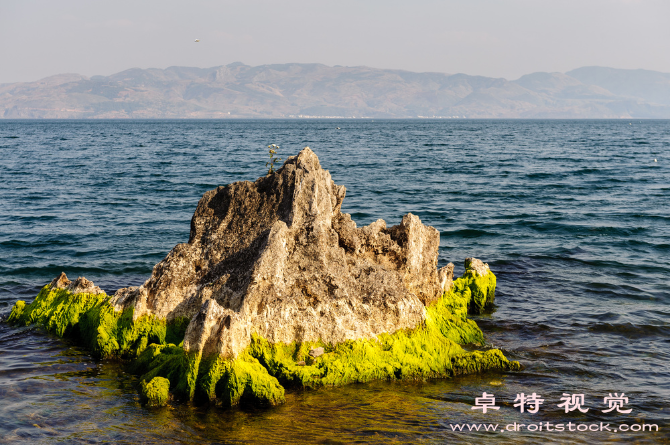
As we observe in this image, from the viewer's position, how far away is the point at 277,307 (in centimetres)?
905

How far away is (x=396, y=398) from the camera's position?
862cm

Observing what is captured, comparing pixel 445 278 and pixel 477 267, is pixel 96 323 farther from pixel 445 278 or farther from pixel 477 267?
pixel 477 267

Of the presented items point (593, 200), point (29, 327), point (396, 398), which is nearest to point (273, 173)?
point (396, 398)

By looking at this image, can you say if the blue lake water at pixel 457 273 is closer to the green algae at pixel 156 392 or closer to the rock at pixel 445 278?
the green algae at pixel 156 392

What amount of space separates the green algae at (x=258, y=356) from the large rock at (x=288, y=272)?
0.67ft

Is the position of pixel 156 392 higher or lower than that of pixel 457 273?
lower

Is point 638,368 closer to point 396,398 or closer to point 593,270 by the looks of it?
point 396,398

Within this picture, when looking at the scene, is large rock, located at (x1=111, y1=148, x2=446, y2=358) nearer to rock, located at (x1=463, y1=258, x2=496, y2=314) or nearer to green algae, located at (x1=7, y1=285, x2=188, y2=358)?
green algae, located at (x1=7, y1=285, x2=188, y2=358)

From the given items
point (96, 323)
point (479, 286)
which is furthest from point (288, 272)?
point (479, 286)

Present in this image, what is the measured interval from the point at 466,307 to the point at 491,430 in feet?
17.9

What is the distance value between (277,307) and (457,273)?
9058 millimetres

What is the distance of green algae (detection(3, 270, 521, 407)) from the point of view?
826 centimetres

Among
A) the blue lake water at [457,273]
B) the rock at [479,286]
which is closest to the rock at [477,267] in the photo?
the rock at [479,286]

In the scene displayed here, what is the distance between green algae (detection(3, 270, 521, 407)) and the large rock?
203 millimetres
